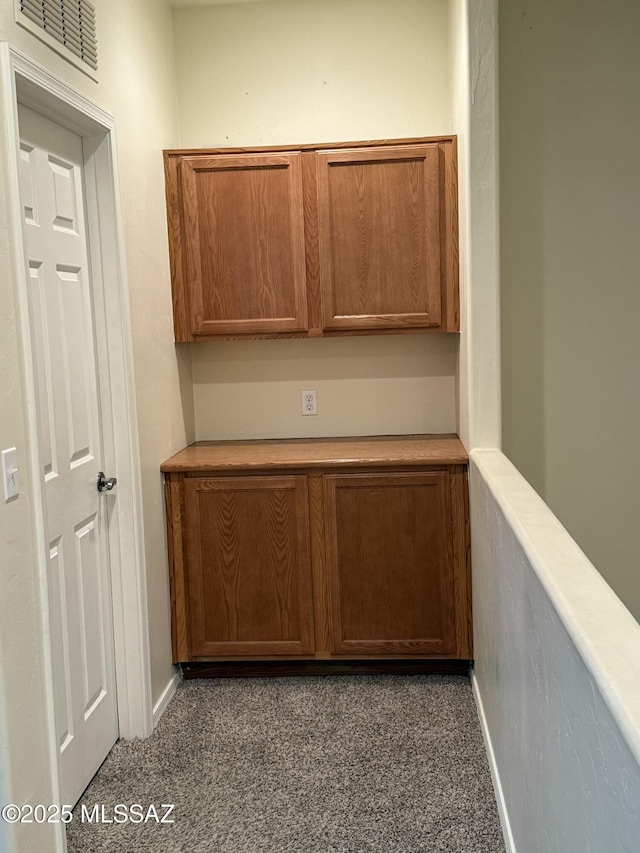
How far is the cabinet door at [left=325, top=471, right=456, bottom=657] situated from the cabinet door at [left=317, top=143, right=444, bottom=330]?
0.72 meters

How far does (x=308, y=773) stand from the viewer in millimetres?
2621

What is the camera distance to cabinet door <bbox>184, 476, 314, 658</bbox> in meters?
3.27

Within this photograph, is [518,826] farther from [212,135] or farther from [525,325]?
[212,135]

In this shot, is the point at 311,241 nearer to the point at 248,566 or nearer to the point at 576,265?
the point at 576,265

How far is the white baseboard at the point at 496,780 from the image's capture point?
2.16 meters

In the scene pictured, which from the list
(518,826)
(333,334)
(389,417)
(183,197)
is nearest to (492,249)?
(333,334)

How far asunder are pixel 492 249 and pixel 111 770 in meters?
2.21

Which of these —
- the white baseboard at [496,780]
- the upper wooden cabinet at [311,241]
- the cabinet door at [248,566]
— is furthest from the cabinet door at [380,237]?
the white baseboard at [496,780]

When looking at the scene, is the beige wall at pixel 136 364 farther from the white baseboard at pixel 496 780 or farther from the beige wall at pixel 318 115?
the white baseboard at pixel 496 780

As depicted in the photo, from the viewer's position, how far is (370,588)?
329 cm

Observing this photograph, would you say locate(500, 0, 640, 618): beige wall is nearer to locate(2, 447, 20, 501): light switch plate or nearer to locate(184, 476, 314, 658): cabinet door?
locate(184, 476, 314, 658): cabinet door

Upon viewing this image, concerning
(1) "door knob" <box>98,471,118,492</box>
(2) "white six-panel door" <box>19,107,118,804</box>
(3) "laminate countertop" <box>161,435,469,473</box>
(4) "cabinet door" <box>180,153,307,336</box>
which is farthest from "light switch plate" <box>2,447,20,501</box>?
(4) "cabinet door" <box>180,153,307,336</box>

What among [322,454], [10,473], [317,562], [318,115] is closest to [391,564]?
[317,562]

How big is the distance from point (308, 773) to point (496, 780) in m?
0.60
